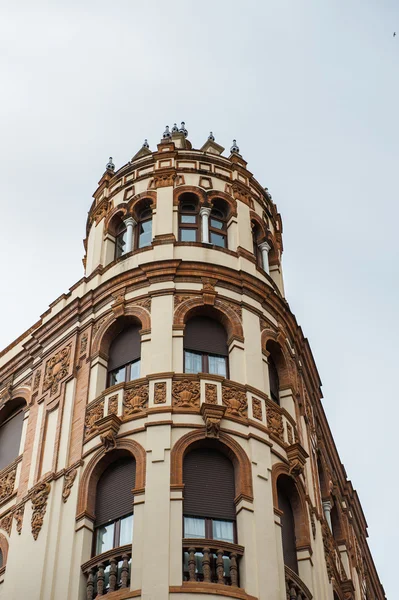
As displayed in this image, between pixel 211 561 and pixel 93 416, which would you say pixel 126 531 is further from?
pixel 93 416

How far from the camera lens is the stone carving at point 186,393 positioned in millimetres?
26906

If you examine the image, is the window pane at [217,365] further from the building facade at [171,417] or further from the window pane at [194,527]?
the window pane at [194,527]

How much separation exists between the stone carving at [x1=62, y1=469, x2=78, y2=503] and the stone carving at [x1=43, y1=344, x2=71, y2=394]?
389cm

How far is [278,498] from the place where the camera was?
27188mm

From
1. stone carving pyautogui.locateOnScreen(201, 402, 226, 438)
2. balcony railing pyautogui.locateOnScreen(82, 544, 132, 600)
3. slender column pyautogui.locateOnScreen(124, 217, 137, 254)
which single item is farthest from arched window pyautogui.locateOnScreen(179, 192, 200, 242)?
balcony railing pyautogui.locateOnScreen(82, 544, 132, 600)

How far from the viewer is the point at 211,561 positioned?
78.0 ft

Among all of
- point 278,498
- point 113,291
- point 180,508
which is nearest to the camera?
point 180,508

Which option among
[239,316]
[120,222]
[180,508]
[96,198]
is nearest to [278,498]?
[180,508]

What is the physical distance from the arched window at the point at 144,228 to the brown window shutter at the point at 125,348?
13.3ft

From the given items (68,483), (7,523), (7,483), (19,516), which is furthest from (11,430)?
(68,483)

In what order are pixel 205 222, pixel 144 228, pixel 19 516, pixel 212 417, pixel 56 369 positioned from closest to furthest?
pixel 212 417 → pixel 19 516 → pixel 56 369 → pixel 205 222 → pixel 144 228

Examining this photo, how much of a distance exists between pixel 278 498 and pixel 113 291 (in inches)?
345

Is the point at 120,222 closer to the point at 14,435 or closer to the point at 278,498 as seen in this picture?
the point at 14,435

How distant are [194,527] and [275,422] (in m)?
4.84
